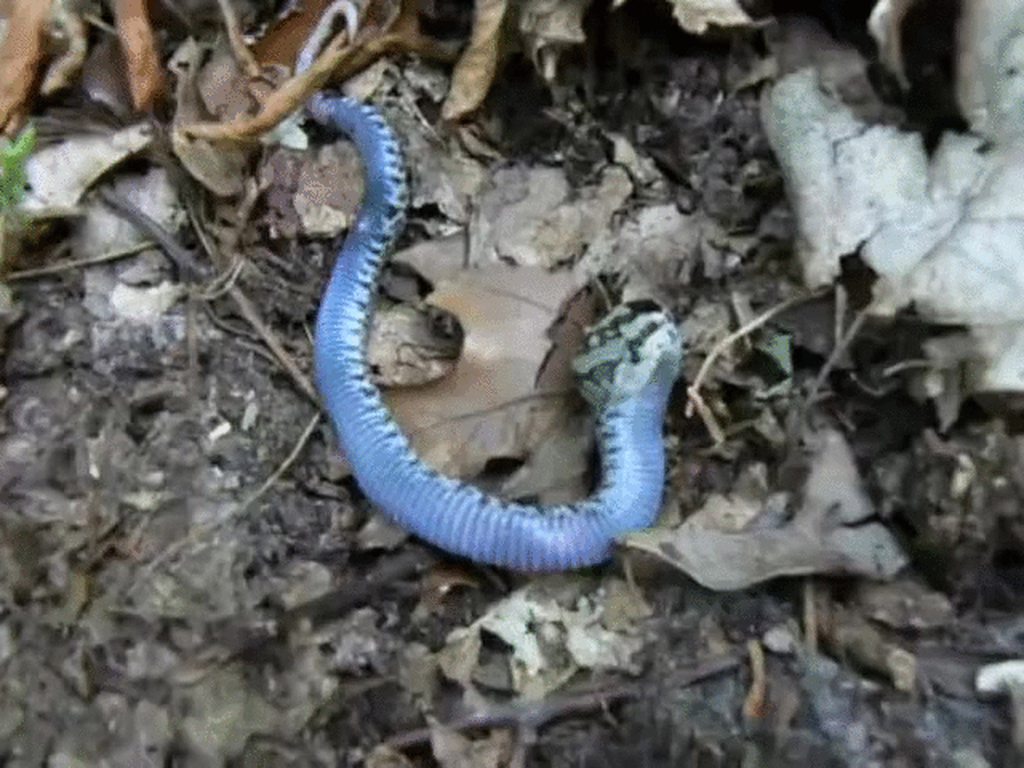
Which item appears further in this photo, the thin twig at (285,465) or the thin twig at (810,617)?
the thin twig at (285,465)

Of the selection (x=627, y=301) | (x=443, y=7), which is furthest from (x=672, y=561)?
(x=443, y=7)

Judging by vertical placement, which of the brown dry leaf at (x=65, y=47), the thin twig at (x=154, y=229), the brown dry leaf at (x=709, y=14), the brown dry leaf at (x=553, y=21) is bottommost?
the thin twig at (x=154, y=229)

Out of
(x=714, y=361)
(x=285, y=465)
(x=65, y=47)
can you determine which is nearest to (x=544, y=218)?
(x=714, y=361)

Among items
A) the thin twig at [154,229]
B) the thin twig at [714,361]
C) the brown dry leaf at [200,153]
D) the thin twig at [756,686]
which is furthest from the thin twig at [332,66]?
the thin twig at [756,686]

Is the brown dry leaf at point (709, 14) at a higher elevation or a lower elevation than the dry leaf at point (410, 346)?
higher

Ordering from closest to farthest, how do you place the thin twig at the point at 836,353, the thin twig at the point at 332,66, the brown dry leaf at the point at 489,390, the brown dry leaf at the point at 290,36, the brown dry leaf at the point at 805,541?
the brown dry leaf at the point at 805,541, the thin twig at the point at 836,353, the brown dry leaf at the point at 489,390, the thin twig at the point at 332,66, the brown dry leaf at the point at 290,36

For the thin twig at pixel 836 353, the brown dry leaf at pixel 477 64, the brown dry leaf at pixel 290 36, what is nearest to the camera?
the thin twig at pixel 836 353

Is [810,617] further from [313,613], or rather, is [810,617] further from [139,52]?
[139,52]

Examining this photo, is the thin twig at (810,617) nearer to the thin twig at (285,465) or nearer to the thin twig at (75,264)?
the thin twig at (285,465)
